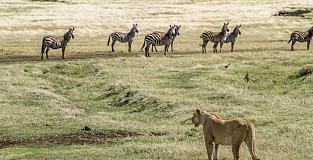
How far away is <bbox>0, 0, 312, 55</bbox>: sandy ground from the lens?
59656 millimetres

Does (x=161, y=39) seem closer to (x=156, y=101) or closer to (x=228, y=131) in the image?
(x=156, y=101)

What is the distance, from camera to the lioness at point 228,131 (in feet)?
29.6

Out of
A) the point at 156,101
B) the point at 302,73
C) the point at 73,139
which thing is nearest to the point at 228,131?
the point at 73,139

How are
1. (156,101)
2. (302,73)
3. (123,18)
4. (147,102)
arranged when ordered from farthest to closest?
1. (123,18)
2. (302,73)
3. (147,102)
4. (156,101)

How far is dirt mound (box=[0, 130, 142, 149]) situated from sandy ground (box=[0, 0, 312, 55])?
2867 centimetres

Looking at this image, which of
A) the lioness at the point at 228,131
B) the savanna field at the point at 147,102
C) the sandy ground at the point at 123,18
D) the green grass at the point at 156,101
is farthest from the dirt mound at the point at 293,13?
the lioness at the point at 228,131

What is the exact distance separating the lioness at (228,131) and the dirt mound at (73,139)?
4.81m

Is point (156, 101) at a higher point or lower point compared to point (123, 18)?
lower

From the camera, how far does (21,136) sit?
1482 centimetres

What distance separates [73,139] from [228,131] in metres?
6.99

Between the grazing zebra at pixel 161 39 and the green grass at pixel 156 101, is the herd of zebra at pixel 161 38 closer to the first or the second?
the grazing zebra at pixel 161 39

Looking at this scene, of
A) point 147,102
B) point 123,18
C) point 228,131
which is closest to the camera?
point 228,131

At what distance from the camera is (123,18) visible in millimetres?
79188

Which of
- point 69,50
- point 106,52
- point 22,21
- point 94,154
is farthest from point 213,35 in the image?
point 22,21
